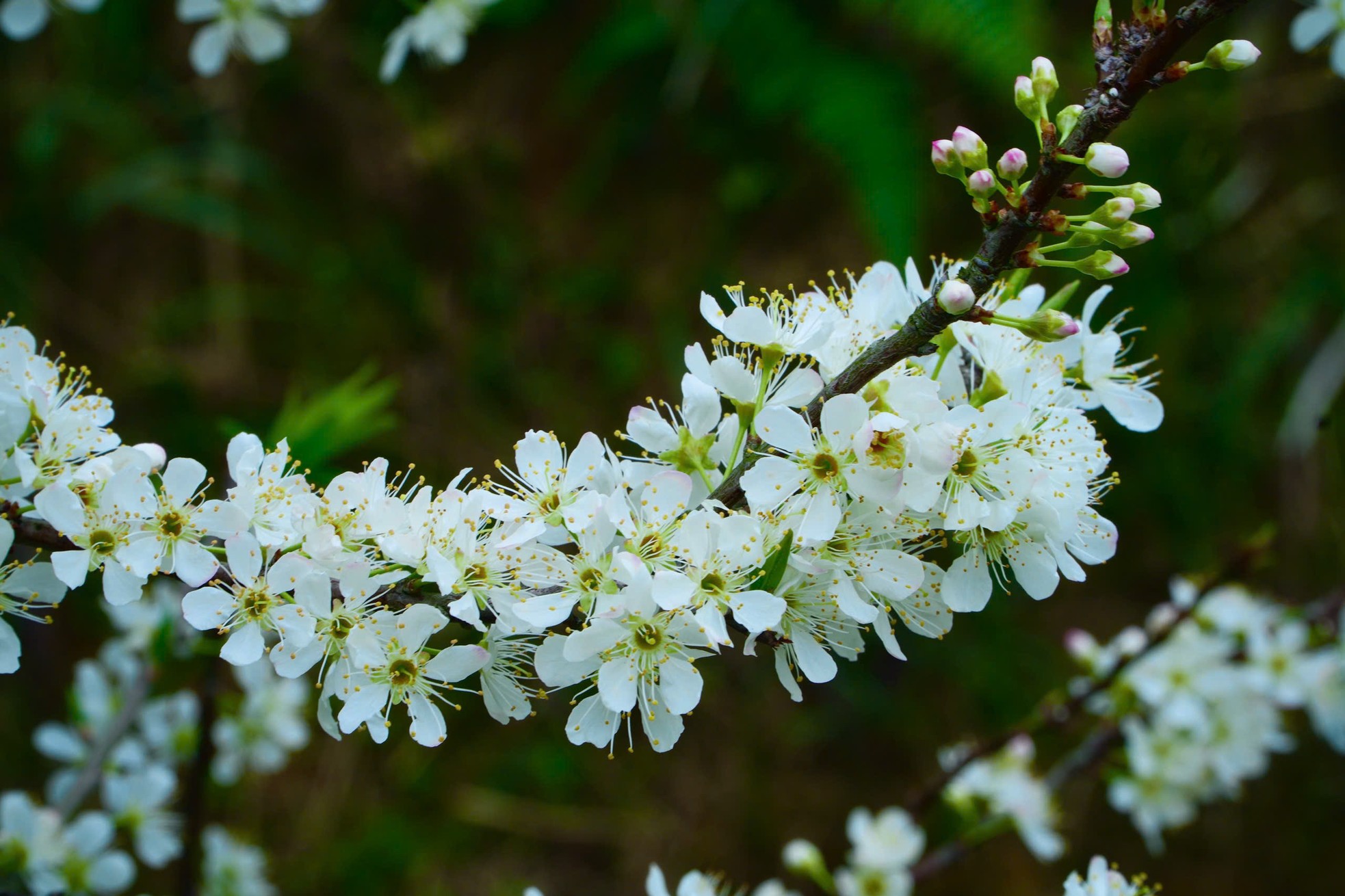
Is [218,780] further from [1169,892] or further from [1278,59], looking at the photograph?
[1278,59]

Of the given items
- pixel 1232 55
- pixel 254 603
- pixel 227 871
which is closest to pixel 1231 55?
pixel 1232 55

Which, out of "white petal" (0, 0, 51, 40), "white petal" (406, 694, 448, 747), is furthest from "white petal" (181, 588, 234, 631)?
"white petal" (0, 0, 51, 40)

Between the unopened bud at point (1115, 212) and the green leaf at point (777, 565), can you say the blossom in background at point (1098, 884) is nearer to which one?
the green leaf at point (777, 565)

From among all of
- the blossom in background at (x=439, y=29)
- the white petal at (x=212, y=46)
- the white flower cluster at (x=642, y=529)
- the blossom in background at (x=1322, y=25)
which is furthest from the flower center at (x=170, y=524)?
the blossom in background at (x=1322, y=25)

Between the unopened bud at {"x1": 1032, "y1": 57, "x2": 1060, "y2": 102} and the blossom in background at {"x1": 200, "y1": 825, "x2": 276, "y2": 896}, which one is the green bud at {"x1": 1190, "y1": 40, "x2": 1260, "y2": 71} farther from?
the blossom in background at {"x1": 200, "y1": 825, "x2": 276, "y2": 896}

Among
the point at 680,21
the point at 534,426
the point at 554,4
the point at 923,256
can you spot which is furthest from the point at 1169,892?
the point at 554,4
